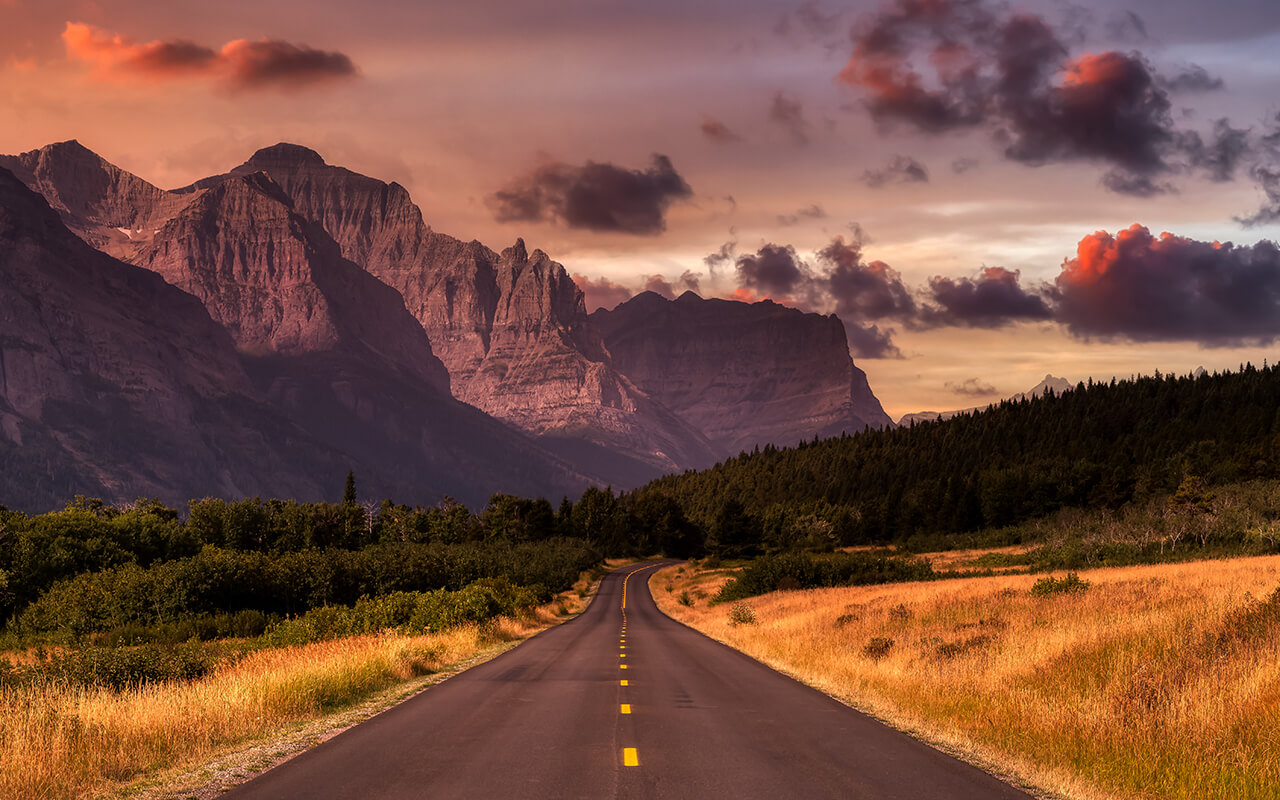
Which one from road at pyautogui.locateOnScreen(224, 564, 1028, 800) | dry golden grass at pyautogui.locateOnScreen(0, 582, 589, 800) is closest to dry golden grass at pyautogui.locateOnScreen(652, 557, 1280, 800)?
road at pyautogui.locateOnScreen(224, 564, 1028, 800)

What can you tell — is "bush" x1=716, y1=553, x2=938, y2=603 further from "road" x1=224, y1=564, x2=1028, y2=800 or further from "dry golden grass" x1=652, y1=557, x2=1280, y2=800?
"road" x1=224, y1=564, x2=1028, y2=800

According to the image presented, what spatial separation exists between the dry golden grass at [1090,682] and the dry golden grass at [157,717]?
1142 centimetres

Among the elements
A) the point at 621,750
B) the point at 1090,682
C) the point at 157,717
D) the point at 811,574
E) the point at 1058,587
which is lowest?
the point at 811,574

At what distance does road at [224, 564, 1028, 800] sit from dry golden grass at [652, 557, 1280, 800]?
4.26 feet

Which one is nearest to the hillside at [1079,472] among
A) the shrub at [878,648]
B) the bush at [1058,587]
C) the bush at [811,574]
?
the bush at [811,574]

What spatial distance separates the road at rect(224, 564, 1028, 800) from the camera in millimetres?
11805

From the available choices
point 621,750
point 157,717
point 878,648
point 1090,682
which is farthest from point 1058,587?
point 157,717

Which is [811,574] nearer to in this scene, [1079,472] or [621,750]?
[621,750]

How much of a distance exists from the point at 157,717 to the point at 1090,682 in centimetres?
1676

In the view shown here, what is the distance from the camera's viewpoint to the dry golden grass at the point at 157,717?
12.5 m

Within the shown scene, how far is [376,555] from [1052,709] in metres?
92.8

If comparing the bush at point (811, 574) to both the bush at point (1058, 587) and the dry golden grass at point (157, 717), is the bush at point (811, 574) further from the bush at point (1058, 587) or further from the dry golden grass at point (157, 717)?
the dry golden grass at point (157, 717)

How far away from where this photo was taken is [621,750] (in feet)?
47.2

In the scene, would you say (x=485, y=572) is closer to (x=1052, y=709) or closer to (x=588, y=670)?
(x=588, y=670)
